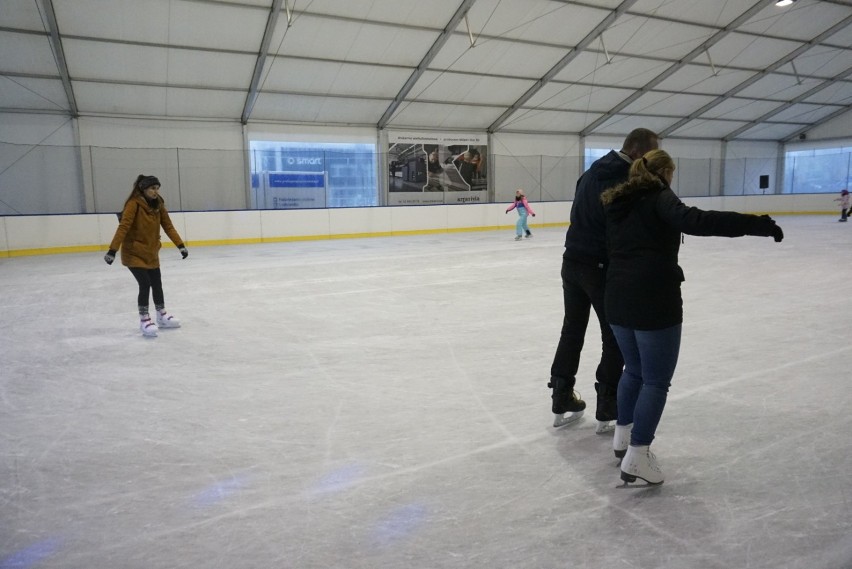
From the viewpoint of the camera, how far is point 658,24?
19.1 meters

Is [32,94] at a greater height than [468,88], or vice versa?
[468,88]

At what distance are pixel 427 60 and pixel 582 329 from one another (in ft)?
54.3

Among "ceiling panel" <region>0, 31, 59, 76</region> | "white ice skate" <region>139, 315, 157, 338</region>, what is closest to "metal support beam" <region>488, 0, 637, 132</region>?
"ceiling panel" <region>0, 31, 59, 76</region>

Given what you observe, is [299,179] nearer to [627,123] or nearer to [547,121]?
[547,121]

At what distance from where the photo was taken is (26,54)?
15.1 meters

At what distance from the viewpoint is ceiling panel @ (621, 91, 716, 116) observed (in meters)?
24.0

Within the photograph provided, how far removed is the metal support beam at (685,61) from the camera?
63.2ft

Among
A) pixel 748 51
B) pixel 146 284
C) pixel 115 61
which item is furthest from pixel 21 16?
pixel 748 51

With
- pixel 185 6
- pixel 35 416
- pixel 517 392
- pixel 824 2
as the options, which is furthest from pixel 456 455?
pixel 824 2

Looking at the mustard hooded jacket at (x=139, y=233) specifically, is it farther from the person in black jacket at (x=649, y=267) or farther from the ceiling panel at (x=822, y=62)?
the ceiling panel at (x=822, y=62)

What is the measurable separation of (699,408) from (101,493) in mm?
3231

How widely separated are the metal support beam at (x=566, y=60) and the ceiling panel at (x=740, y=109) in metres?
9.07

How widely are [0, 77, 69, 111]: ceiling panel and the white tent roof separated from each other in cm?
4

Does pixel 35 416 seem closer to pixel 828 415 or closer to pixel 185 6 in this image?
pixel 828 415
